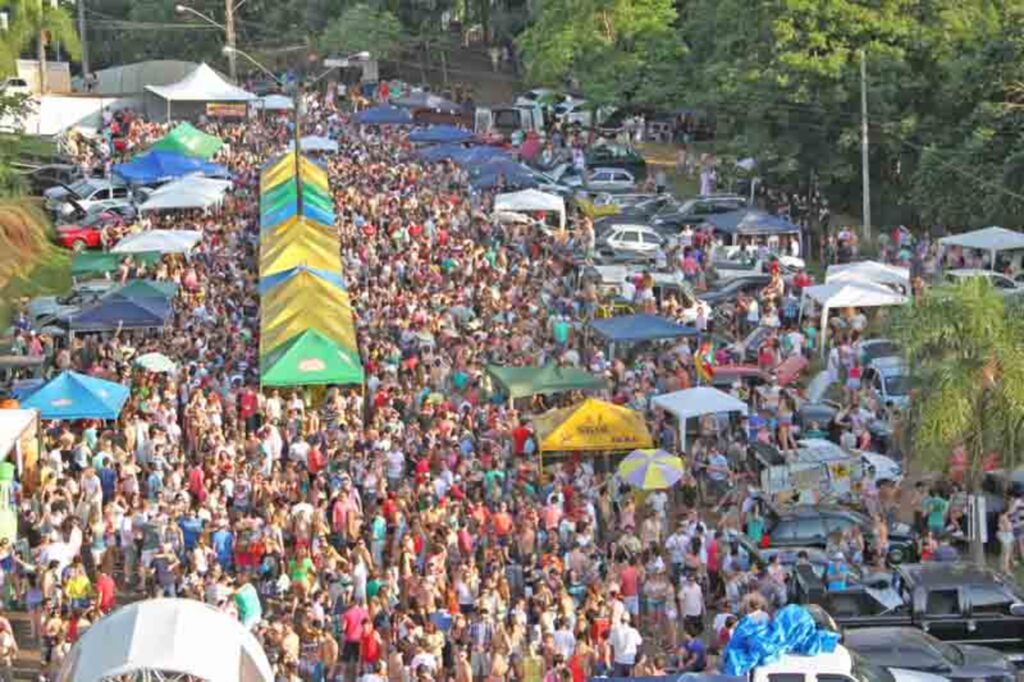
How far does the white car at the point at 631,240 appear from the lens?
40.8 meters

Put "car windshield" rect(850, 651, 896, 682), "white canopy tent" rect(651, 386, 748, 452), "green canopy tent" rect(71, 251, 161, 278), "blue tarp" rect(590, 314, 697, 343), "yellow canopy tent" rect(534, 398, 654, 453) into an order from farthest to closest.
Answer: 1. "green canopy tent" rect(71, 251, 161, 278)
2. "blue tarp" rect(590, 314, 697, 343)
3. "white canopy tent" rect(651, 386, 748, 452)
4. "yellow canopy tent" rect(534, 398, 654, 453)
5. "car windshield" rect(850, 651, 896, 682)

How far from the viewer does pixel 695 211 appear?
Answer: 45.0 meters

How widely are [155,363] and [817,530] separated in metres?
11.2

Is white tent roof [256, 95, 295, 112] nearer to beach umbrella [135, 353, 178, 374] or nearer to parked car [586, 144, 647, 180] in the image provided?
parked car [586, 144, 647, 180]

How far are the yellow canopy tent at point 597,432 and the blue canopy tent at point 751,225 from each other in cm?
1558

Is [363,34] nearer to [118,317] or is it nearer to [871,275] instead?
[871,275]

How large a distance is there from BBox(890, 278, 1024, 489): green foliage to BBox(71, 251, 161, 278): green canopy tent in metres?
18.7

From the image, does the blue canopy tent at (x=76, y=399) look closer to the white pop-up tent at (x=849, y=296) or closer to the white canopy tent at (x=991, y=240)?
the white pop-up tent at (x=849, y=296)

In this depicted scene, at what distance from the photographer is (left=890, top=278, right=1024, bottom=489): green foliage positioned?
23219 mm

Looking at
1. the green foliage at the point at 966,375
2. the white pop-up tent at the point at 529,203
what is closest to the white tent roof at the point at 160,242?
the white pop-up tent at the point at 529,203

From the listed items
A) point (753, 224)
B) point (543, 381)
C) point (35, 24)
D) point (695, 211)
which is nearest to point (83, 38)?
point (35, 24)

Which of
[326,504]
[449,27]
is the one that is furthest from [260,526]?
[449,27]

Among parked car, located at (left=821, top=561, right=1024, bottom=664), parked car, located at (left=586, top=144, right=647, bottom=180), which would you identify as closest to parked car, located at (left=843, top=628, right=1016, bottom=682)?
parked car, located at (left=821, top=561, right=1024, bottom=664)

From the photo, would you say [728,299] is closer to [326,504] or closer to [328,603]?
[326,504]
